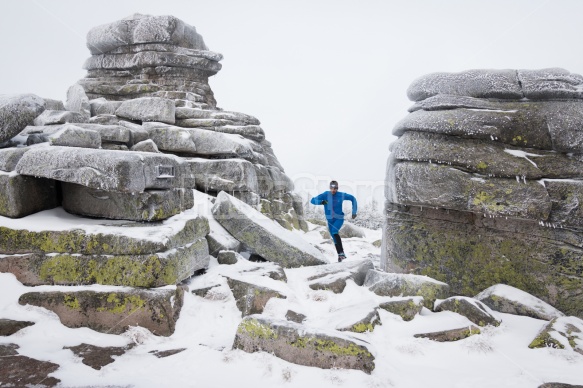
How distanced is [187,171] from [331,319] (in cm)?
494

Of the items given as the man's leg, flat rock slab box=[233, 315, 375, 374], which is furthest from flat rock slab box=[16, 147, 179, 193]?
the man's leg

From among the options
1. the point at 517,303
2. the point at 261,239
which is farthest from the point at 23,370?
the point at 517,303

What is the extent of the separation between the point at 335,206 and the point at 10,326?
29.2ft

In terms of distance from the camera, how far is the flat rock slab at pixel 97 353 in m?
5.25

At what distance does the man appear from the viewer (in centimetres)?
1213

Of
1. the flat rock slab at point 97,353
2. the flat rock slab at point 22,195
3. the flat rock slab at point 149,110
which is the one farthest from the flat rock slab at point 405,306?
the flat rock slab at point 149,110

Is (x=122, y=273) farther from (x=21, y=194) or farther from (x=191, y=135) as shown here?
(x=191, y=135)

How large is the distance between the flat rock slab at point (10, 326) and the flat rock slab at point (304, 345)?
356cm

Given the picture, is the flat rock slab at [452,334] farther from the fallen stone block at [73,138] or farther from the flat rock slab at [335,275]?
the fallen stone block at [73,138]

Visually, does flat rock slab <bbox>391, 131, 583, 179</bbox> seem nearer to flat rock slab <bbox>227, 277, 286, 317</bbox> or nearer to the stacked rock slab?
the stacked rock slab

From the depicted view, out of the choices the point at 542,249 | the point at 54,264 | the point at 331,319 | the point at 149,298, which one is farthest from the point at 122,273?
the point at 542,249

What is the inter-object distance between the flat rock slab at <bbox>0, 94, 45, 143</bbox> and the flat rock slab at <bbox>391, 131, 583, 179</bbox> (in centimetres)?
886

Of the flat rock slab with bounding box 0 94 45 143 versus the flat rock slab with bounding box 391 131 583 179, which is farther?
the flat rock slab with bounding box 391 131 583 179

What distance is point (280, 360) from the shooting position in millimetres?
5375
